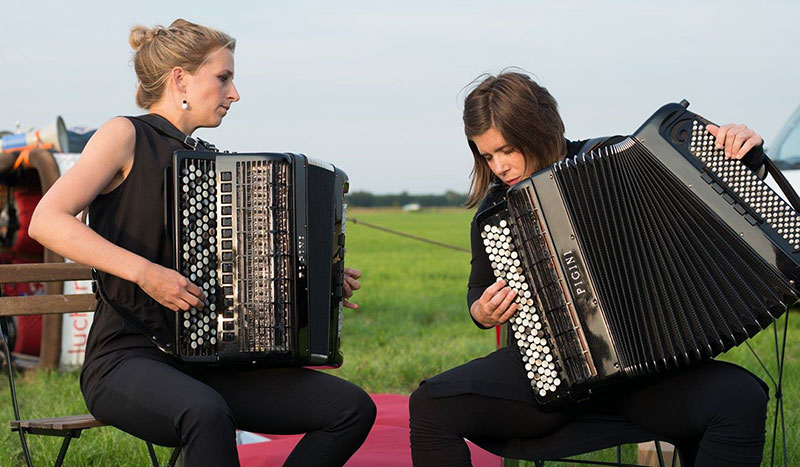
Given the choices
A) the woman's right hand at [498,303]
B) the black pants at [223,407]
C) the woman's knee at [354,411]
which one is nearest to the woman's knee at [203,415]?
the black pants at [223,407]

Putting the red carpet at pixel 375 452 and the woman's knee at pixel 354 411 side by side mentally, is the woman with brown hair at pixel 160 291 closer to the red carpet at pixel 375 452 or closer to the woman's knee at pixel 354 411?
the woman's knee at pixel 354 411

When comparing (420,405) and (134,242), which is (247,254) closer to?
A: (134,242)

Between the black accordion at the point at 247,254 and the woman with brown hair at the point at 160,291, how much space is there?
0.09 meters

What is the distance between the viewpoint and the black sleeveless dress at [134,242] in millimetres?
3219

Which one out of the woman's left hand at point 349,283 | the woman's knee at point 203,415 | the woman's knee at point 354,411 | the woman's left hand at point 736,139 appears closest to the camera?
the woman's knee at point 203,415

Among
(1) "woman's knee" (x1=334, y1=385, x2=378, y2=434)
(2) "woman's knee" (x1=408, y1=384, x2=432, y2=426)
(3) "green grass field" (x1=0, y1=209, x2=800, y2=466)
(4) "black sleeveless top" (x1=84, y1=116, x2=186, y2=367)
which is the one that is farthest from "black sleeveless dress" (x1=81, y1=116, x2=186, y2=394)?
(3) "green grass field" (x1=0, y1=209, x2=800, y2=466)

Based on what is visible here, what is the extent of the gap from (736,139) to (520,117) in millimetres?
753

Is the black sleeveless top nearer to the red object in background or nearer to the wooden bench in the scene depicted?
the wooden bench

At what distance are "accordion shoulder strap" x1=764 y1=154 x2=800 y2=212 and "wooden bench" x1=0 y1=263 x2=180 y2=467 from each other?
2257 mm

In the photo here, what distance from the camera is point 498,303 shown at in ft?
10.6

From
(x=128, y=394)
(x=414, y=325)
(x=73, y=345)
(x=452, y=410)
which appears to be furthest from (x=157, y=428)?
(x=414, y=325)

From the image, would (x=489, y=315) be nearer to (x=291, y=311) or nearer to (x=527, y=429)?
(x=527, y=429)

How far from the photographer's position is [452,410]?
3305 mm

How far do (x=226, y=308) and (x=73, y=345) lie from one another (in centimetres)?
458
